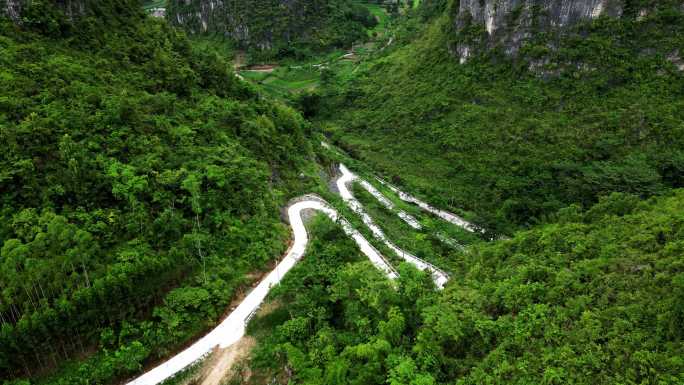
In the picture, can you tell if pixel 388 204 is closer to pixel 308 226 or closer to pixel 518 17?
pixel 308 226

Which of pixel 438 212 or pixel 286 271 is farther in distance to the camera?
pixel 438 212

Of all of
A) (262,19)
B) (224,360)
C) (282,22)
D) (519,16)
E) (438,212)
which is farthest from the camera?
(262,19)

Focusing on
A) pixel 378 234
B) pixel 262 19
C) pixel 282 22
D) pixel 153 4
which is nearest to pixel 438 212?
pixel 378 234

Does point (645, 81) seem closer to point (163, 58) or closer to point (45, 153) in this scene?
point (163, 58)

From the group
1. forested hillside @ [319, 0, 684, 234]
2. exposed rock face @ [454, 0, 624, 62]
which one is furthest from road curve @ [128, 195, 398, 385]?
exposed rock face @ [454, 0, 624, 62]

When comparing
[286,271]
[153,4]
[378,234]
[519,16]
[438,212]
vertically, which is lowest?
[438,212]

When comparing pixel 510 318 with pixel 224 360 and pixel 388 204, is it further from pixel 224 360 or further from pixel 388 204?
pixel 388 204

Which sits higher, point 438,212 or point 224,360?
point 224,360

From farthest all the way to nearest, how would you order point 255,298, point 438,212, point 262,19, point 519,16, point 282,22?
point 262,19 → point 282,22 → point 519,16 → point 438,212 → point 255,298
